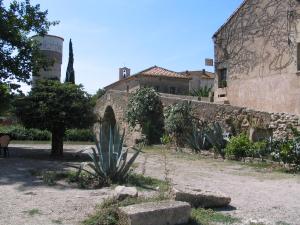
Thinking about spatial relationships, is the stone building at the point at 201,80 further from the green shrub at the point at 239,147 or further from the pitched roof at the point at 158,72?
the green shrub at the point at 239,147

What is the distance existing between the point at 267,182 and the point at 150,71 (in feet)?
98.9

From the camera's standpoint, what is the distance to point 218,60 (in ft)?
74.7

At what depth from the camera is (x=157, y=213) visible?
213 inches

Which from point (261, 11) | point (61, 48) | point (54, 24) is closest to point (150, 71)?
point (61, 48)

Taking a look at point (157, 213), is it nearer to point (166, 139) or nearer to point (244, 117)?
point (244, 117)

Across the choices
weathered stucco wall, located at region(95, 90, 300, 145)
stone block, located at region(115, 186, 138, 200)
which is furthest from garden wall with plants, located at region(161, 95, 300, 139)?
stone block, located at region(115, 186, 138, 200)

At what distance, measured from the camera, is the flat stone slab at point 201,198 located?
253 inches

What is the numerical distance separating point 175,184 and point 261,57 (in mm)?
12620

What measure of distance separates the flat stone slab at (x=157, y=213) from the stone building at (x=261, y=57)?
13.2 metres

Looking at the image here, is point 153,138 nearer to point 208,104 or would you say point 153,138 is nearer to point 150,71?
point 208,104

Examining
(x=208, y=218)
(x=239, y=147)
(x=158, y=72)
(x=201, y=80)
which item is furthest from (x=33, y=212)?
(x=201, y=80)

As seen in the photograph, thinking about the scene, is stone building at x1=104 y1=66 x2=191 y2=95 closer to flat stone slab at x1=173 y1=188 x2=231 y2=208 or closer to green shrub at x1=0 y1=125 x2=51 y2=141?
green shrub at x1=0 y1=125 x2=51 y2=141

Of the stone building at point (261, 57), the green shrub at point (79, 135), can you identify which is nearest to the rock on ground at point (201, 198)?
the stone building at point (261, 57)

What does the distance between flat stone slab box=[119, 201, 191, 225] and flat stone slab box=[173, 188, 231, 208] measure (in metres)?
0.62
